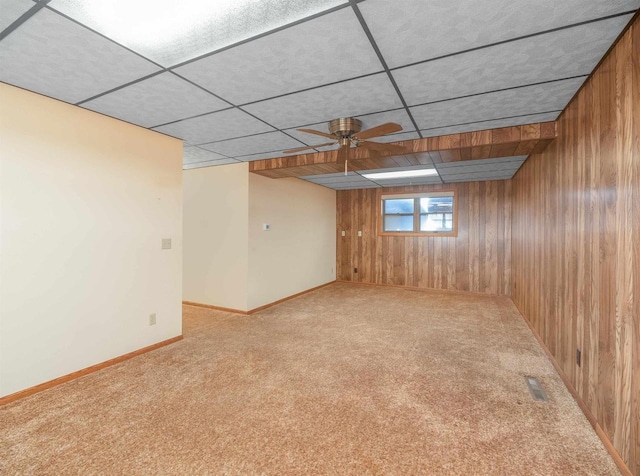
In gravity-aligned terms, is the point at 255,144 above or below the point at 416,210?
above

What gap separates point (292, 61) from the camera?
1.86 meters

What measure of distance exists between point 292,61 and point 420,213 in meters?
5.33

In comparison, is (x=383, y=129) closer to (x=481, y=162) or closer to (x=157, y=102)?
(x=157, y=102)

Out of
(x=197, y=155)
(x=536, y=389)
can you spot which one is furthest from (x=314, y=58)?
(x=536, y=389)

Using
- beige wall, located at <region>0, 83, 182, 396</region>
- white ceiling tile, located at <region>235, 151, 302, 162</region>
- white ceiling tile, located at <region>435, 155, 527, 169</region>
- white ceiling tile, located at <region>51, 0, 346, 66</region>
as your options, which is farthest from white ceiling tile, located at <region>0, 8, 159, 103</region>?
white ceiling tile, located at <region>435, 155, 527, 169</region>

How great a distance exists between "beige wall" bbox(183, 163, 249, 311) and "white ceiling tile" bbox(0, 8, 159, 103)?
7.79ft

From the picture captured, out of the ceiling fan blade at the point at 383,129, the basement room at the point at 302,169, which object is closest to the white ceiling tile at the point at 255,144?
the basement room at the point at 302,169

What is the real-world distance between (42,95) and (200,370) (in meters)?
2.62

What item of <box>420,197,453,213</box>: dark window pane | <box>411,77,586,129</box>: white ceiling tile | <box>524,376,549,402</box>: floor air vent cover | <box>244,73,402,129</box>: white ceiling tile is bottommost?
<box>524,376,549,402</box>: floor air vent cover

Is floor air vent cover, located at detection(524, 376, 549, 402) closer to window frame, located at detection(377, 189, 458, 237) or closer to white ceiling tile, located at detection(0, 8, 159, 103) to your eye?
white ceiling tile, located at detection(0, 8, 159, 103)

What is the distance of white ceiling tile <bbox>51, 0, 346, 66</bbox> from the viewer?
139 centimetres

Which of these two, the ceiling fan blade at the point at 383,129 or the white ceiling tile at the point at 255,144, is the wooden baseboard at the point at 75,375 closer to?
the white ceiling tile at the point at 255,144

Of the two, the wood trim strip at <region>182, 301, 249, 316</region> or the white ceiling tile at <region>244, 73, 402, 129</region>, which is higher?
the white ceiling tile at <region>244, 73, 402, 129</region>

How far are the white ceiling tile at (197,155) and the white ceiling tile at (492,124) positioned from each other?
2.72 meters
